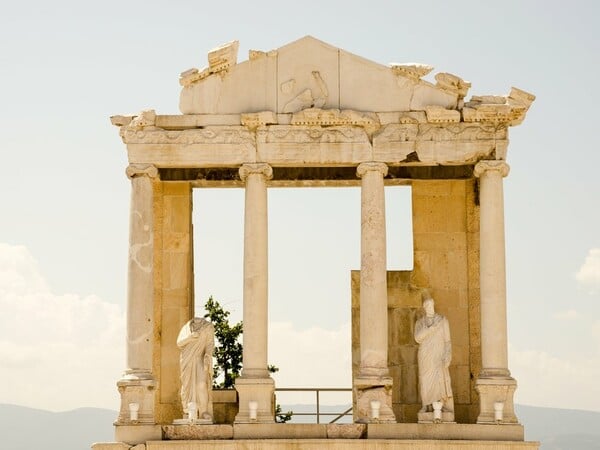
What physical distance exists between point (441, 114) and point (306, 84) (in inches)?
120

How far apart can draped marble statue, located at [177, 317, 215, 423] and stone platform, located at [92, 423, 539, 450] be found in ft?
1.69

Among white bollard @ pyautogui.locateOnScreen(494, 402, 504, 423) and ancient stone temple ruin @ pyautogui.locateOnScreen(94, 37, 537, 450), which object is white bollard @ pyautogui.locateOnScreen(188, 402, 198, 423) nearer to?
ancient stone temple ruin @ pyautogui.locateOnScreen(94, 37, 537, 450)

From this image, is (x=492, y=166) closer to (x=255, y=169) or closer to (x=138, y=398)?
(x=255, y=169)

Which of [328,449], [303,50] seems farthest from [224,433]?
[303,50]

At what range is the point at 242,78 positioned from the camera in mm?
32031

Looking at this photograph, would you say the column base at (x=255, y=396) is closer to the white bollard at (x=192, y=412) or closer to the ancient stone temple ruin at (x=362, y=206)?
the ancient stone temple ruin at (x=362, y=206)

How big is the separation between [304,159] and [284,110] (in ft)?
4.05

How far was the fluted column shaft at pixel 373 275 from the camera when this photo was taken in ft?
101

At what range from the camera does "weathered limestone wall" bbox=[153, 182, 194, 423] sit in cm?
3309

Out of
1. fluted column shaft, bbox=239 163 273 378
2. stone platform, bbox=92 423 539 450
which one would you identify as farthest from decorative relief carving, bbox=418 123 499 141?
stone platform, bbox=92 423 539 450

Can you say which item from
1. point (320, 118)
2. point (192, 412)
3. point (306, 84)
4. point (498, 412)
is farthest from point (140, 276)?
point (498, 412)

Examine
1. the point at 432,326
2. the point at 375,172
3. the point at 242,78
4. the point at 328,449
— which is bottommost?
the point at 328,449

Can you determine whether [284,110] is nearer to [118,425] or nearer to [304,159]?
[304,159]

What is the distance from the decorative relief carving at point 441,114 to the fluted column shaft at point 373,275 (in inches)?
59.1
